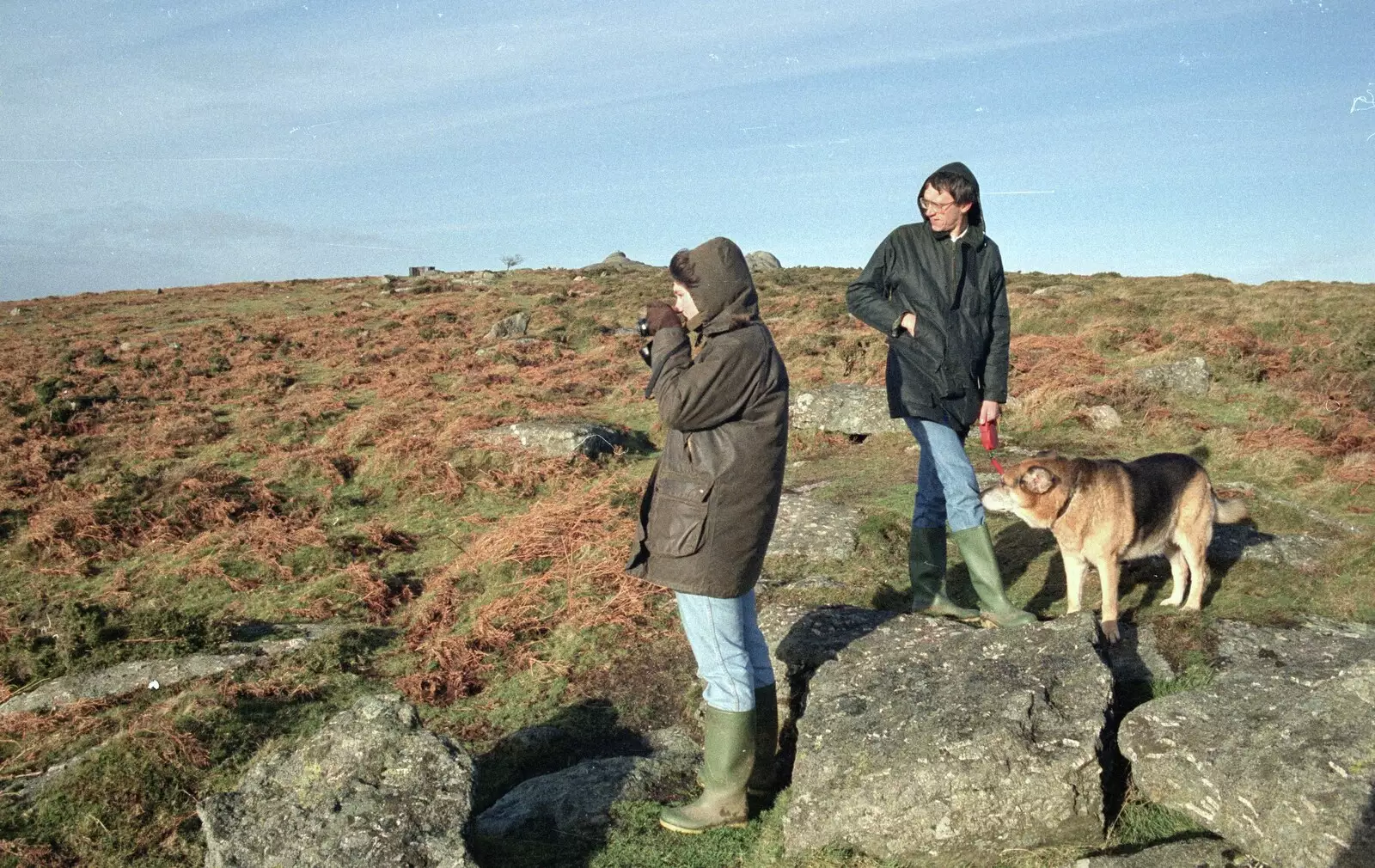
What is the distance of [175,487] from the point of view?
12.1 m

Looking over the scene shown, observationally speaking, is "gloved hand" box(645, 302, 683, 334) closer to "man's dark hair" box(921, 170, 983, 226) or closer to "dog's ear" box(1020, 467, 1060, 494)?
"man's dark hair" box(921, 170, 983, 226)

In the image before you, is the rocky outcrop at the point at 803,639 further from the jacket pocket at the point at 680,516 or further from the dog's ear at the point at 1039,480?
the jacket pocket at the point at 680,516

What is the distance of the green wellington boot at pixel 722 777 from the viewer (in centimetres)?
412

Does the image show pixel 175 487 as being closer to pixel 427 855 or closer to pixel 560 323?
pixel 427 855

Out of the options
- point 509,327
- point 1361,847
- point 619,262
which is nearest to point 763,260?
point 619,262

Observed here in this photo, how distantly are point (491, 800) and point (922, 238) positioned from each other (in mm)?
3953

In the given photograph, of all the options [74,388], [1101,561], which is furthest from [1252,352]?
[74,388]

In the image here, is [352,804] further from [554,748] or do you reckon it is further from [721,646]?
[554,748]

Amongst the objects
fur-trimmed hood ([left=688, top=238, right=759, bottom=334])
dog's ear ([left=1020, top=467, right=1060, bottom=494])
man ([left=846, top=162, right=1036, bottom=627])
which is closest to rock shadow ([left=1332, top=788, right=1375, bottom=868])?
man ([left=846, top=162, right=1036, bottom=627])

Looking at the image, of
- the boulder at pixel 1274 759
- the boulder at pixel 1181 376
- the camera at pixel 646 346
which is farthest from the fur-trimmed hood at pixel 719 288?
the boulder at pixel 1181 376

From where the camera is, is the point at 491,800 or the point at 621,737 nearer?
the point at 491,800

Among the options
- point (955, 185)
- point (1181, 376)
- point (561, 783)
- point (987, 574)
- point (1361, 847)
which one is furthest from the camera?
point (1181, 376)

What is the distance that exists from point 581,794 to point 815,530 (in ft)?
13.0

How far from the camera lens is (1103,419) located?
39.6 ft
